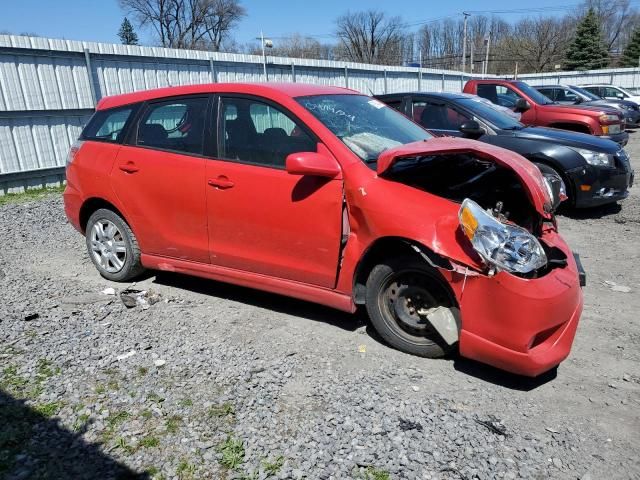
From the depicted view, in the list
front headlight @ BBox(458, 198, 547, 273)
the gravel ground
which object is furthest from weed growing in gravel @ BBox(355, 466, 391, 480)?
front headlight @ BBox(458, 198, 547, 273)

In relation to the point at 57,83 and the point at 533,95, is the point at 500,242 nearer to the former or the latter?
the point at 533,95

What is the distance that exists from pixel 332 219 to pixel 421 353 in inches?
42.8

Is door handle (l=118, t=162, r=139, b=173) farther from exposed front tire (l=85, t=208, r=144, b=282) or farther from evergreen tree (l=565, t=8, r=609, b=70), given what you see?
evergreen tree (l=565, t=8, r=609, b=70)

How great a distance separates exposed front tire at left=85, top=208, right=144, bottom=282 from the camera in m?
4.80

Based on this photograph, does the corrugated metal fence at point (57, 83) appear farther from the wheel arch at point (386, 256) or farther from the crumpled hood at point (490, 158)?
the crumpled hood at point (490, 158)

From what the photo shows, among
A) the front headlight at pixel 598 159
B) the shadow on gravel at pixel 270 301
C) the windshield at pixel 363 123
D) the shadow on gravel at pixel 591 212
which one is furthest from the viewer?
the shadow on gravel at pixel 591 212

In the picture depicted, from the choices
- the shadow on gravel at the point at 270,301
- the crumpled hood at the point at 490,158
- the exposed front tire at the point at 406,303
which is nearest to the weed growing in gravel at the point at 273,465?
the exposed front tire at the point at 406,303

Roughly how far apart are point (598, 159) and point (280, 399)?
572cm

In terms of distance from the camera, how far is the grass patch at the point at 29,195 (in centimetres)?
907

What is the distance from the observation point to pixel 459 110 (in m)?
7.55

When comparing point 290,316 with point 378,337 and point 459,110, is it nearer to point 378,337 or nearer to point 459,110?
point 378,337

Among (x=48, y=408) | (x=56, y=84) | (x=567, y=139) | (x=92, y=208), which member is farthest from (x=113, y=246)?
(x=56, y=84)

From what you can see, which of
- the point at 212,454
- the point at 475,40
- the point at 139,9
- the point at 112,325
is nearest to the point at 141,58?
the point at 112,325

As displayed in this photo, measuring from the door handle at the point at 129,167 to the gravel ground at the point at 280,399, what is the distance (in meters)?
1.18
